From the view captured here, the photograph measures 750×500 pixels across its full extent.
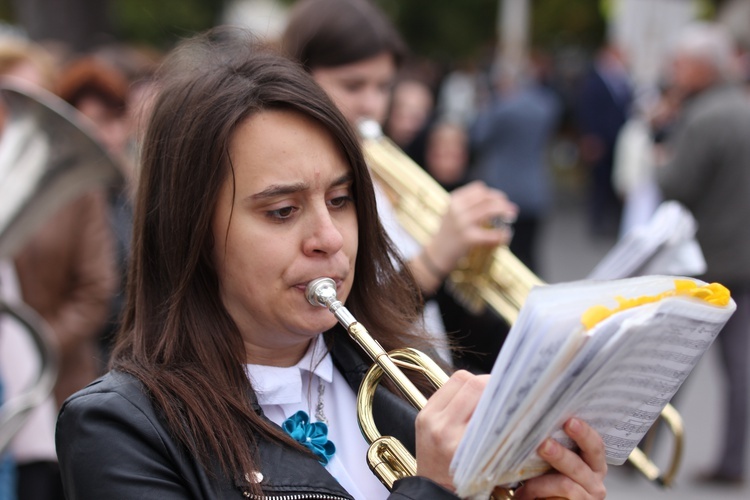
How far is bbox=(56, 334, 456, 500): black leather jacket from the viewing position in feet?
4.56

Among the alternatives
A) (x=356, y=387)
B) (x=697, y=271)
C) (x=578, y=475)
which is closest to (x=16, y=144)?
(x=356, y=387)

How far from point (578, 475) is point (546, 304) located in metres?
0.30

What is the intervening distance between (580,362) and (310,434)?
548 millimetres

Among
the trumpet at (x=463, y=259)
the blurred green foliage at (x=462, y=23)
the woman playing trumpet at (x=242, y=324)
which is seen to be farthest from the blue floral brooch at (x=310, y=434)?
the blurred green foliage at (x=462, y=23)

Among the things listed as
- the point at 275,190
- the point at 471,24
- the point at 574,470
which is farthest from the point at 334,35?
the point at 471,24

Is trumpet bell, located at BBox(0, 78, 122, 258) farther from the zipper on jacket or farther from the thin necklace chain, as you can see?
the zipper on jacket

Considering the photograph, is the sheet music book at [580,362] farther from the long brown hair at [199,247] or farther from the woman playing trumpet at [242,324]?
the long brown hair at [199,247]

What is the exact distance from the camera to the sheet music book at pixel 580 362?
1118mm

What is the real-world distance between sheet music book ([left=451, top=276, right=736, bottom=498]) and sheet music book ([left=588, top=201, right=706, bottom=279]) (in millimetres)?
1231

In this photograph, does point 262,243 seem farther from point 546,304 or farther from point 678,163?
point 678,163

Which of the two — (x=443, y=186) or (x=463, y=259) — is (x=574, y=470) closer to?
(x=463, y=259)

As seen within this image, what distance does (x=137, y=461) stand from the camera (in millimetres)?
1396

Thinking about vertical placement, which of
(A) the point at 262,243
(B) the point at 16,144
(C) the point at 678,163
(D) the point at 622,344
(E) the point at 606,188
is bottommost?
(E) the point at 606,188

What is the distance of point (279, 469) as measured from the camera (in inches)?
56.4
